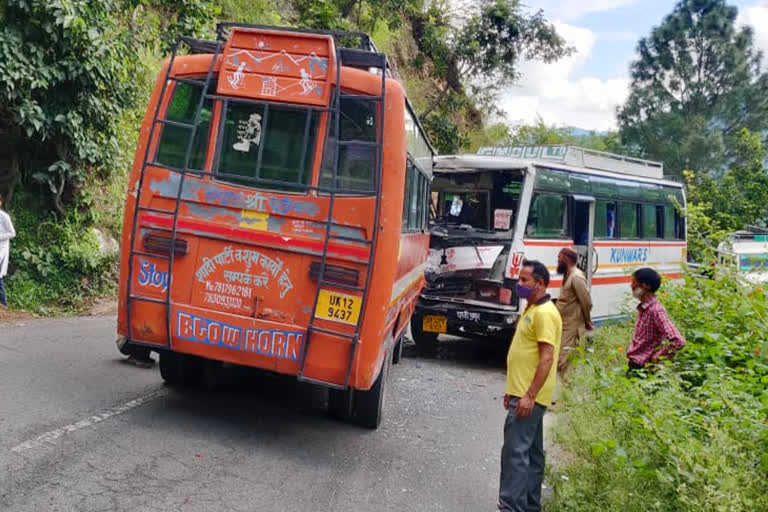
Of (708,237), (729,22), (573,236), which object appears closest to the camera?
(708,237)

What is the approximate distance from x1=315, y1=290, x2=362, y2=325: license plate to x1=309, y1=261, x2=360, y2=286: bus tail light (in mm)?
96

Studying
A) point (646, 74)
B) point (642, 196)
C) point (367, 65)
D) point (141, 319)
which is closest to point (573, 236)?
point (642, 196)

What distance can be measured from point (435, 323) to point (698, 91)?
3674 cm

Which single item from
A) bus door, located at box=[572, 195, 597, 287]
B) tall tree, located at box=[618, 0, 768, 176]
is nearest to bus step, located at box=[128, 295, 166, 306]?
bus door, located at box=[572, 195, 597, 287]

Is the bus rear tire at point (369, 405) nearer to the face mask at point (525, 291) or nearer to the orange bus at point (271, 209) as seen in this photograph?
the orange bus at point (271, 209)

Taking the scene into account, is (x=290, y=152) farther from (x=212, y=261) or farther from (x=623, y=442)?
(x=623, y=442)

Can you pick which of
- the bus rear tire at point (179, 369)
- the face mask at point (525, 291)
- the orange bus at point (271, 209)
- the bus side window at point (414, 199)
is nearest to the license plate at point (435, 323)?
the bus side window at point (414, 199)

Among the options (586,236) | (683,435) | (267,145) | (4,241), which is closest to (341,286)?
(267,145)

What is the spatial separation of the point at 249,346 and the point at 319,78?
82.3 inches

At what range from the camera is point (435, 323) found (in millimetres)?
10938

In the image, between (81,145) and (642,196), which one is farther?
(642,196)

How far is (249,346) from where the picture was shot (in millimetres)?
5844

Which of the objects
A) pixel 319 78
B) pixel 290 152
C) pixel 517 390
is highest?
pixel 319 78

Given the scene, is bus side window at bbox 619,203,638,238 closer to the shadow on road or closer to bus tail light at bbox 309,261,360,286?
the shadow on road
